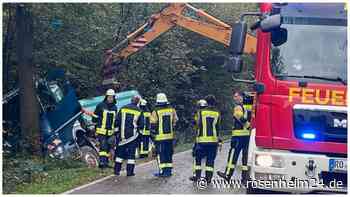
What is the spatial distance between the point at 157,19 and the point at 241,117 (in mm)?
5295

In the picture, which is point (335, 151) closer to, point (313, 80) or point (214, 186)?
point (313, 80)

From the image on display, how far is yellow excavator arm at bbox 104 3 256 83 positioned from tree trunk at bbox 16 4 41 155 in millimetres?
2869

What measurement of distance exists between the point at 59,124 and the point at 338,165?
8.07m

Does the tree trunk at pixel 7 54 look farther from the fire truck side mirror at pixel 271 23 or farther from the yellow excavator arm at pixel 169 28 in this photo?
the fire truck side mirror at pixel 271 23

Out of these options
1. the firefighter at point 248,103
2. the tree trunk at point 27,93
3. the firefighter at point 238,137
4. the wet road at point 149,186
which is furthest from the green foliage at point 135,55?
the firefighter at point 238,137

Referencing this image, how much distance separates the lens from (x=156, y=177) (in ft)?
39.7

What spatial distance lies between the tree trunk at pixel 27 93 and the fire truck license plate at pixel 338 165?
7.43 metres

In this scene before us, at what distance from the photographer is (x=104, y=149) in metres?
12.9

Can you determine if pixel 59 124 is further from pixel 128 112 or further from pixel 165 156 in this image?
pixel 165 156

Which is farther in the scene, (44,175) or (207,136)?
(44,175)

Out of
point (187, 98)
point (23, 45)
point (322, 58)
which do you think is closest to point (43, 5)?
point (23, 45)

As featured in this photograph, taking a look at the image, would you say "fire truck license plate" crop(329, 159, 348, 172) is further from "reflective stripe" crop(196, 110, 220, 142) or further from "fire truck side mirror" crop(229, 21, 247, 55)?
"reflective stripe" crop(196, 110, 220, 142)

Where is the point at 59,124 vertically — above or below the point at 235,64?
below

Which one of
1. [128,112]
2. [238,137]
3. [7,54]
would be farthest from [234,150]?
[7,54]
